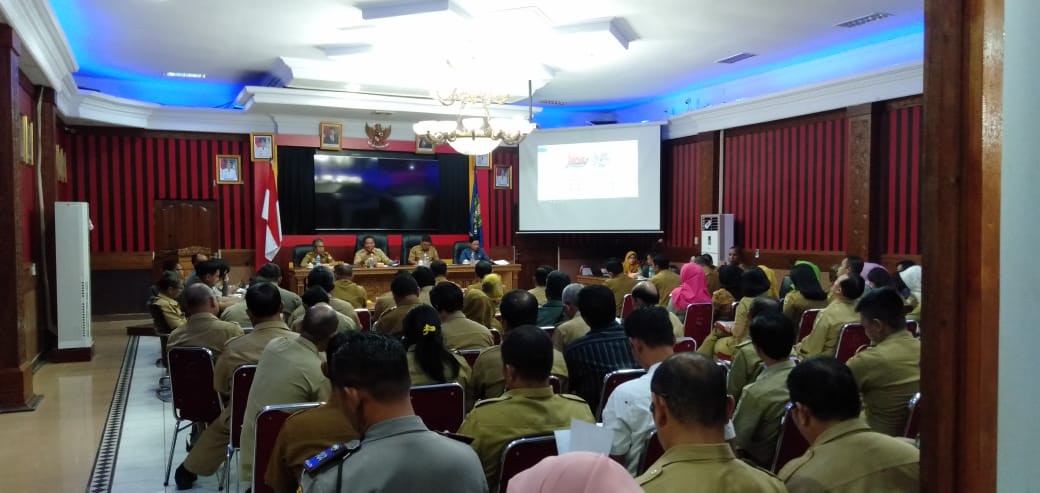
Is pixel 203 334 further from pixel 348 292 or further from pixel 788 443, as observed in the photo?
pixel 788 443

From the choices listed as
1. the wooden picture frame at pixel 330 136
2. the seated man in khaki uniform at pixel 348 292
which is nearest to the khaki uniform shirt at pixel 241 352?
the seated man in khaki uniform at pixel 348 292

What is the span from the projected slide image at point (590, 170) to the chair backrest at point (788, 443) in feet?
30.2

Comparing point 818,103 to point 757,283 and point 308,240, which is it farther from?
point 308,240

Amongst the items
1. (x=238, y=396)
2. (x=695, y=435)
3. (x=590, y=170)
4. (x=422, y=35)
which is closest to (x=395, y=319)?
(x=238, y=396)

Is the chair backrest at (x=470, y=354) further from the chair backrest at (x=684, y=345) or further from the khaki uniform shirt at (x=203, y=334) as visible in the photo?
the khaki uniform shirt at (x=203, y=334)

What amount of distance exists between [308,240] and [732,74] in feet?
22.2

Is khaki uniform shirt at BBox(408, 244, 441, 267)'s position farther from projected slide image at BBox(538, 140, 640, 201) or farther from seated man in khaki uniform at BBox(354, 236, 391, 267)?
projected slide image at BBox(538, 140, 640, 201)

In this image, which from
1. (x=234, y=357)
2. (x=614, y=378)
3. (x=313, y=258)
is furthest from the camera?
(x=313, y=258)

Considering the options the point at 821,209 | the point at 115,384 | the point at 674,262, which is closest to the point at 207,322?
the point at 115,384

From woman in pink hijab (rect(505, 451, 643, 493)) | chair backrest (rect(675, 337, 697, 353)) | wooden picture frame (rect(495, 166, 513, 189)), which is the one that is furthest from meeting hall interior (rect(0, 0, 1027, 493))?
chair backrest (rect(675, 337, 697, 353))

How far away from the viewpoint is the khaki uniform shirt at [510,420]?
2.25 meters

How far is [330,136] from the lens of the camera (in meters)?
11.2

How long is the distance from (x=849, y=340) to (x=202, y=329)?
145 inches

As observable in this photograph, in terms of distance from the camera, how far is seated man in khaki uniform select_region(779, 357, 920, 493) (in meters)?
1.68
